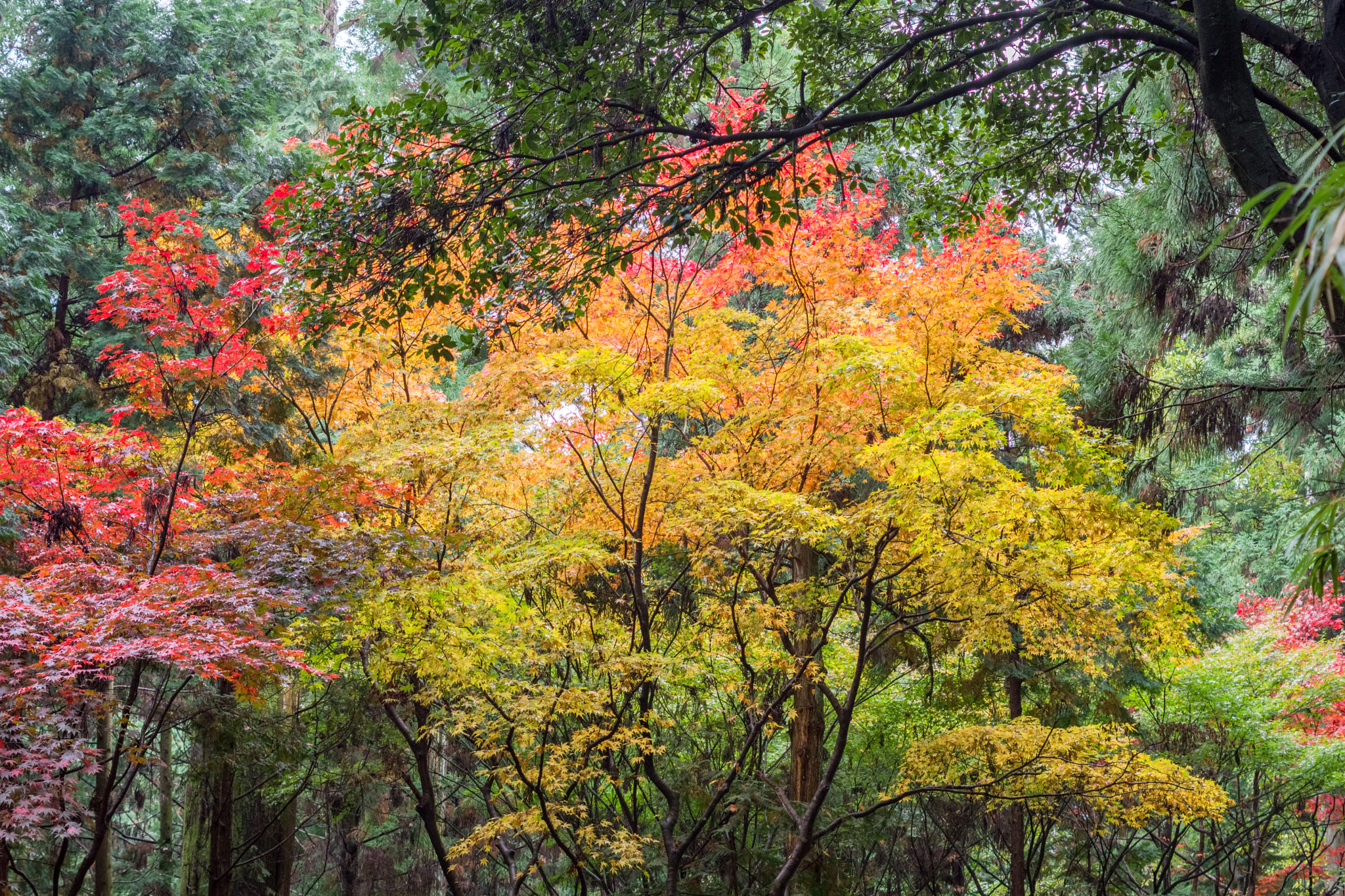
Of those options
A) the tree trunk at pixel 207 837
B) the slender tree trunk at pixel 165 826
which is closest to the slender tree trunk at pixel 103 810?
the tree trunk at pixel 207 837

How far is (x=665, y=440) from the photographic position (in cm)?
1048

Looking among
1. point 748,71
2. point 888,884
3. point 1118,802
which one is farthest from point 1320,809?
point 748,71

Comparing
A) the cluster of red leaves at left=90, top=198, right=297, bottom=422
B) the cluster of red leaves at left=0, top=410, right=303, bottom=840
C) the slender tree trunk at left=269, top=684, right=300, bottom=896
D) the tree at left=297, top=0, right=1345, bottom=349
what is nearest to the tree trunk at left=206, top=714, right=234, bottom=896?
the slender tree trunk at left=269, top=684, right=300, bottom=896

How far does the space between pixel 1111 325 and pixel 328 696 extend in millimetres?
7918

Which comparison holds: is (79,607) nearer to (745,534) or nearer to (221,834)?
(745,534)

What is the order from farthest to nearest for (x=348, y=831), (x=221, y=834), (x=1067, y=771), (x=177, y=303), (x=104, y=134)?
(x=348, y=831) → (x=104, y=134) → (x=221, y=834) → (x=177, y=303) → (x=1067, y=771)

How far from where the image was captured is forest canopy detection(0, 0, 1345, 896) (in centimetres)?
361

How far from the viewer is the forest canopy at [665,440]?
361 cm

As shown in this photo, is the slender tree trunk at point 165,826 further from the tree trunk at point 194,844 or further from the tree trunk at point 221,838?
the tree trunk at point 194,844

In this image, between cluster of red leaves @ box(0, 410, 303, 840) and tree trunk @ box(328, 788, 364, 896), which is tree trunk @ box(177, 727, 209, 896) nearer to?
tree trunk @ box(328, 788, 364, 896)

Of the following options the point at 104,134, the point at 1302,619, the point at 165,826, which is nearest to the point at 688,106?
the point at 104,134

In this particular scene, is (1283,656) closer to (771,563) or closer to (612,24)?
(771,563)

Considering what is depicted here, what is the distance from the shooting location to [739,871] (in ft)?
29.9

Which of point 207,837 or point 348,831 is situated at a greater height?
point 207,837
